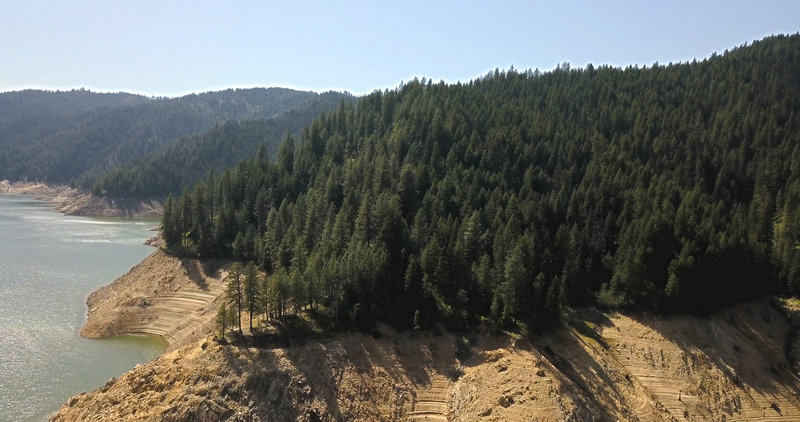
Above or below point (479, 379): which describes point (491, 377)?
above

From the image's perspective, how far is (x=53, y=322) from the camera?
67.6m

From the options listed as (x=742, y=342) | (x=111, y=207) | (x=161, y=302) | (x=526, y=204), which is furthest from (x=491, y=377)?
→ (x=111, y=207)

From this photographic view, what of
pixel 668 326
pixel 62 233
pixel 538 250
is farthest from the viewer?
pixel 62 233

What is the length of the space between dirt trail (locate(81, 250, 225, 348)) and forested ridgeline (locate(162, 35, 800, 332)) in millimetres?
5501

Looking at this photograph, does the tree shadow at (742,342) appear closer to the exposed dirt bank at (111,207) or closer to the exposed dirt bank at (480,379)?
the exposed dirt bank at (480,379)

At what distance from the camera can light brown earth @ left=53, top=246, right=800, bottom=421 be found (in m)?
40.6

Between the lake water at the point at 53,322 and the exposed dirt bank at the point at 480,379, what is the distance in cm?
976

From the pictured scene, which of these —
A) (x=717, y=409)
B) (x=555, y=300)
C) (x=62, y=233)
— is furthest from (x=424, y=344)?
(x=62, y=233)

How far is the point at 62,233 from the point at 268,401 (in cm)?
12238

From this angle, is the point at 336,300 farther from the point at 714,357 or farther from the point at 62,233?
the point at 62,233

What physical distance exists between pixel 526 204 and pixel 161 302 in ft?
188

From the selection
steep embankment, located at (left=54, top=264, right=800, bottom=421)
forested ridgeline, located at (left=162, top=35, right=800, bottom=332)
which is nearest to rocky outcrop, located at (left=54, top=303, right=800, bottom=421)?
steep embankment, located at (left=54, top=264, right=800, bottom=421)

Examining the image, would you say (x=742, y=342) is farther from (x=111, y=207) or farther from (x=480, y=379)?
(x=111, y=207)

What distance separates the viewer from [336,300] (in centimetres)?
5134
